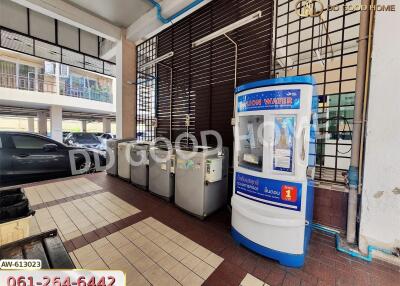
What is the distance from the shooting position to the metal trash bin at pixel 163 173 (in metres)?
3.26

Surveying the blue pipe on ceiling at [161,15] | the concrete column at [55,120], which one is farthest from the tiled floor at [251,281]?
the concrete column at [55,120]

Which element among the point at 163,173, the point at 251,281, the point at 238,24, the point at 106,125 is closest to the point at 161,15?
the point at 238,24

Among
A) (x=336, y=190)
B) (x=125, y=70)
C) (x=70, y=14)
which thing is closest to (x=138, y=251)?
(x=336, y=190)

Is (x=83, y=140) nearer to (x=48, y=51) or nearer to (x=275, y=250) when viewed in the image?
(x=48, y=51)

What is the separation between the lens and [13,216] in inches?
61.1

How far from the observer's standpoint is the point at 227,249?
6.82 feet

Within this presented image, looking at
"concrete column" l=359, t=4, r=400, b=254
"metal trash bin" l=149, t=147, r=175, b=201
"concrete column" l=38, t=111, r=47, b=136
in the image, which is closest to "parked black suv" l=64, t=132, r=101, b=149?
"concrete column" l=38, t=111, r=47, b=136

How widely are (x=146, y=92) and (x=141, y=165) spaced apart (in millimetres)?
2498

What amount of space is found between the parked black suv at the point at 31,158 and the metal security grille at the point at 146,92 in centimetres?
192

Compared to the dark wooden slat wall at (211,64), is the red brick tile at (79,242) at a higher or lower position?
lower

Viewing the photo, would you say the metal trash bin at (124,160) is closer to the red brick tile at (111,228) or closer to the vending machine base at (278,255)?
the red brick tile at (111,228)

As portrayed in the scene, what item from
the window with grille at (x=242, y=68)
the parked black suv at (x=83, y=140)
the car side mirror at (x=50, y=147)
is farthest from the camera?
the parked black suv at (x=83, y=140)

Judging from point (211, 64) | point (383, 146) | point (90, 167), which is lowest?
point (90, 167)

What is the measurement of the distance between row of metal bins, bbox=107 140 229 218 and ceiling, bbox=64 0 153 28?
3.39 m
